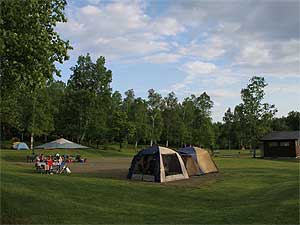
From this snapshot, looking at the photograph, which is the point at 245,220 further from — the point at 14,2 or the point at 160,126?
the point at 160,126

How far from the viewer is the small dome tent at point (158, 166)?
22703 mm

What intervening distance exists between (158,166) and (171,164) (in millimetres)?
1630

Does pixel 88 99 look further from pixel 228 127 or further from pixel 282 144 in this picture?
pixel 228 127

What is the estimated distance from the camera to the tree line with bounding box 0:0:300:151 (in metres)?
9.66

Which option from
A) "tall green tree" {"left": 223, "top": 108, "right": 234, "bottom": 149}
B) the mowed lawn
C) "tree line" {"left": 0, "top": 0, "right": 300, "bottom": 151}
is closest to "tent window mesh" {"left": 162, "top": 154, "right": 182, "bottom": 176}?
the mowed lawn

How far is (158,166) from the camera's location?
74.8 feet

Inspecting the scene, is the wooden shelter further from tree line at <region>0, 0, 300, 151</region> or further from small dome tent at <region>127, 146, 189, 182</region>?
small dome tent at <region>127, 146, 189, 182</region>

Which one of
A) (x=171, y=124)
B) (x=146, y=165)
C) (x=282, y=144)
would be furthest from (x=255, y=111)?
(x=146, y=165)

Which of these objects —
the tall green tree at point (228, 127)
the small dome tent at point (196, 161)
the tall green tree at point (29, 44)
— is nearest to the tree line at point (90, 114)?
the tall green tree at point (228, 127)

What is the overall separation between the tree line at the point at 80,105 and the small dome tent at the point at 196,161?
10.8 m

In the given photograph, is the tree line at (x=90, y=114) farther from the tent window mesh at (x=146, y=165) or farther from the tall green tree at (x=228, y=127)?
the tent window mesh at (x=146, y=165)

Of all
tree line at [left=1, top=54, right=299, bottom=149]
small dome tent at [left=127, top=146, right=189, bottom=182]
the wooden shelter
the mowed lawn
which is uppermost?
tree line at [left=1, top=54, right=299, bottom=149]

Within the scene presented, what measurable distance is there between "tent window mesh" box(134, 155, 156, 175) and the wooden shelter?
44.6 meters

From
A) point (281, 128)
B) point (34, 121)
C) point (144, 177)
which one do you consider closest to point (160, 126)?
point (34, 121)
